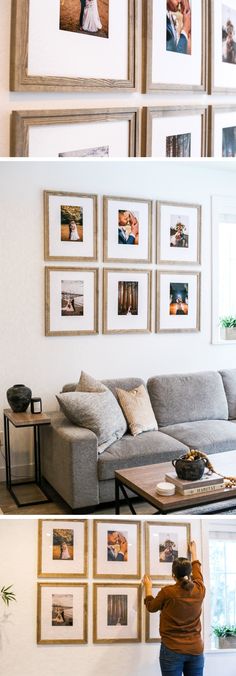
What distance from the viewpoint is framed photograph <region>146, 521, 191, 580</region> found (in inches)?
43.1

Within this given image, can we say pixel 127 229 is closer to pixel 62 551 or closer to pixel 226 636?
pixel 62 551

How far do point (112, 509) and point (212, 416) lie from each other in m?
0.22

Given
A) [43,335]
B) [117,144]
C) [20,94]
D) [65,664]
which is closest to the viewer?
[43,335]

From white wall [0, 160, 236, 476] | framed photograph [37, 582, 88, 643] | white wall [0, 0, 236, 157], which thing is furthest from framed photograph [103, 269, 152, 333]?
framed photograph [37, 582, 88, 643]

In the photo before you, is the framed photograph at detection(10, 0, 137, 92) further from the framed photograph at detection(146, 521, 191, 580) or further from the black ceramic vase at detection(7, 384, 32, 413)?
the framed photograph at detection(146, 521, 191, 580)

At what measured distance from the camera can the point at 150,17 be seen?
1.15 meters

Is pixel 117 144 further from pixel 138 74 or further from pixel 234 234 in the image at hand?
pixel 234 234

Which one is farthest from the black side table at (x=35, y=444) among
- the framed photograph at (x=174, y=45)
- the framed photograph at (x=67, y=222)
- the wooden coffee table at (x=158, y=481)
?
the framed photograph at (x=174, y=45)

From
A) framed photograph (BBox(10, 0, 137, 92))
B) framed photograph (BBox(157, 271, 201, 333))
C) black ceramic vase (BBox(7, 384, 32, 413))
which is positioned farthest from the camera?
framed photograph (BBox(10, 0, 137, 92))

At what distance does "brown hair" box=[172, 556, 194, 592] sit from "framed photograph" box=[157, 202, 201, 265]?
2.22ft

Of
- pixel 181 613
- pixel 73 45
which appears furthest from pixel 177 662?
pixel 73 45

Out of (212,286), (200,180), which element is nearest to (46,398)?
(212,286)

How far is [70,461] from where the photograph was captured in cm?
81

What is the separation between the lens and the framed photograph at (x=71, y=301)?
2.72 ft
